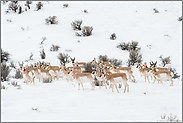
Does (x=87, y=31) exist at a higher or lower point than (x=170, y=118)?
higher

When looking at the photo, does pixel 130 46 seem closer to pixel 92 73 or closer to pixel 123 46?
pixel 123 46

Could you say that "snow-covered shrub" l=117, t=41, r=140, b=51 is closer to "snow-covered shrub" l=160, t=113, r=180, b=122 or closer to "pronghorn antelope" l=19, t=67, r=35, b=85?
"pronghorn antelope" l=19, t=67, r=35, b=85

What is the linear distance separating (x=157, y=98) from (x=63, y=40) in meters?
14.0

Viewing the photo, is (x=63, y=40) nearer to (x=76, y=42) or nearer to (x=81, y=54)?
(x=76, y=42)

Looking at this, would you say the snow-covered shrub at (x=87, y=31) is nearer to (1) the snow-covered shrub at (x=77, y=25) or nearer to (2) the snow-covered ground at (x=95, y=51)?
(2) the snow-covered ground at (x=95, y=51)

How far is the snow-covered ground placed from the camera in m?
4.77

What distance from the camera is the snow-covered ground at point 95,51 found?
15.6 ft

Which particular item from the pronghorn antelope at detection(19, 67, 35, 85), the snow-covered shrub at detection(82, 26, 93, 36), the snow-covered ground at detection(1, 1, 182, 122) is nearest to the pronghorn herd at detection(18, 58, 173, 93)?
the pronghorn antelope at detection(19, 67, 35, 85)

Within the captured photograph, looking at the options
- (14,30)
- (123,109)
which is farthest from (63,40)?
(123,109)

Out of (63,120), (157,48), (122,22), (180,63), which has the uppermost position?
(122,22)

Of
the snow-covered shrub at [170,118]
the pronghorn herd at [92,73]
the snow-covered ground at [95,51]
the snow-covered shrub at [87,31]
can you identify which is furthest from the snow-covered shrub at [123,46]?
the snow-covered shrub at [170,118]

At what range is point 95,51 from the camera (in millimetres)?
15859

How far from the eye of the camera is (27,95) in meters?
5.91

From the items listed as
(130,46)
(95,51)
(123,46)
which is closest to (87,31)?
(95,51)
